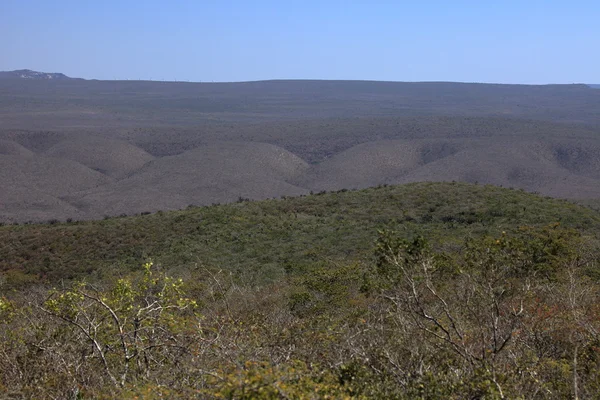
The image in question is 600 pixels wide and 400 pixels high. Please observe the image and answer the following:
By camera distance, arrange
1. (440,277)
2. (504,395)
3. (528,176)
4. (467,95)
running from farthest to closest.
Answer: (467,95)
(528,176)
(440,277)
(504,395)

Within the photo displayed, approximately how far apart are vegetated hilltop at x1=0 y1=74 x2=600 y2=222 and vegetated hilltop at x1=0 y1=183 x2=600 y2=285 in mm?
17726

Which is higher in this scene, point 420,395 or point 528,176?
point 420,395

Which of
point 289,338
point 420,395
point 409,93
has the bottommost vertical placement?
point 409,93

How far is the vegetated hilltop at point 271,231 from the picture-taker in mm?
23109

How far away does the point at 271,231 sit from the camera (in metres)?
26.7

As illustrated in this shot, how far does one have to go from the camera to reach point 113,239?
87.9ft

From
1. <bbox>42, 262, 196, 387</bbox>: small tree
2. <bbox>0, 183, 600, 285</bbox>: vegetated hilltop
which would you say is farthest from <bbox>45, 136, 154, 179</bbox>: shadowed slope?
<bbox>42, 262, 196, 387</bbox>: small tree

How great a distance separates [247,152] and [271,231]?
4151cm

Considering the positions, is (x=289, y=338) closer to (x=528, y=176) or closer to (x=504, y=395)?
(x=504, y=395)

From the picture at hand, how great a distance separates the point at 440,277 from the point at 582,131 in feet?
220

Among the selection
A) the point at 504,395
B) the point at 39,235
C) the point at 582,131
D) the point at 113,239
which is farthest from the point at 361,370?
the point at 582,131

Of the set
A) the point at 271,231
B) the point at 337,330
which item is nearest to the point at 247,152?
the point at 271,231

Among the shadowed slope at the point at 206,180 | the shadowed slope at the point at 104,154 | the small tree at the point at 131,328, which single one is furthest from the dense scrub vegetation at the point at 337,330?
the shadowed slope at the point at 104,154

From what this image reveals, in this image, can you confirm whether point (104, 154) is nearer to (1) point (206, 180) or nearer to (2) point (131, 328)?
(1) point (206, 180)
